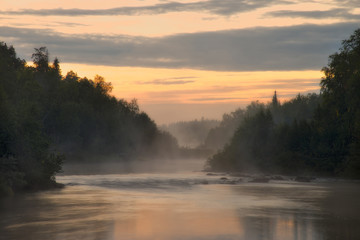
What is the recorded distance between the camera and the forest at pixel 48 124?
52.9m

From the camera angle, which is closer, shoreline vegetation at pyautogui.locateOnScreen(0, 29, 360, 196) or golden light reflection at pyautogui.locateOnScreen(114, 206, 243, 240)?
golden light reflection at pyautogui.locateOnScreen(114, 206, 243, 240)

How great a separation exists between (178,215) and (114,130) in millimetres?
143925

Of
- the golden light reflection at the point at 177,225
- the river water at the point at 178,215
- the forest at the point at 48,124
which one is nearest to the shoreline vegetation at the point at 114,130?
the forest at the point at 48,124

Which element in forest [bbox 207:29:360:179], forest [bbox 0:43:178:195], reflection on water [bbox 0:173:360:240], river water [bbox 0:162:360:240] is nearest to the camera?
river water [bbox 0:162:360:240]

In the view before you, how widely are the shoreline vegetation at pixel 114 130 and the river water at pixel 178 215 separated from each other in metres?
5.29

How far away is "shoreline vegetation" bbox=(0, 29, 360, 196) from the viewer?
54.3m

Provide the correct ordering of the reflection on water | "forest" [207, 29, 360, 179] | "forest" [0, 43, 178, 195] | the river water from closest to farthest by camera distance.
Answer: the river water → the reflection on water → "forest" [0, 43, 178, 195] → "forest" [207, 29, 360, 179]

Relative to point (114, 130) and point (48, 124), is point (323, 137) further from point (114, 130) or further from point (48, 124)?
point (114, 130)

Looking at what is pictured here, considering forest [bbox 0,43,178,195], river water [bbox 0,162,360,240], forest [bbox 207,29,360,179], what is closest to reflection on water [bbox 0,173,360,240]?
river water [bbox 0,162,360,240]

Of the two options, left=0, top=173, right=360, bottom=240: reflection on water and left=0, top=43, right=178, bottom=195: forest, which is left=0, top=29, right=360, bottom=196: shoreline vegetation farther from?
left=0, top=173, right=360, bottom=240: reflection on water

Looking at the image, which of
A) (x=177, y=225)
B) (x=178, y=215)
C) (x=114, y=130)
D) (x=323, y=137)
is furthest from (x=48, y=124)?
(x=177, y=225)

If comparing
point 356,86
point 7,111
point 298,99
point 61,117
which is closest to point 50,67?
point 61,117

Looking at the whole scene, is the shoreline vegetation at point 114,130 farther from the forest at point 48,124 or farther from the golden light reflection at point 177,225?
the golden light reflection at point 177,225

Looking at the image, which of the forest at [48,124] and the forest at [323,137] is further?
the forest at [323,137]
